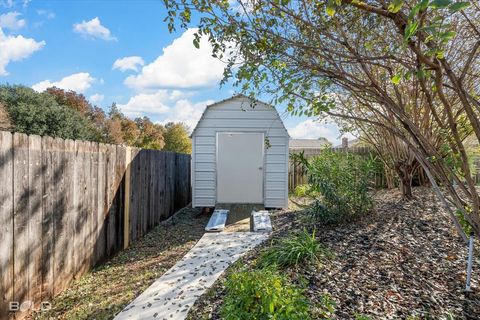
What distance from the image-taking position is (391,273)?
288cm

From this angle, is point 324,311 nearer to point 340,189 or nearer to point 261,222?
point 340,189

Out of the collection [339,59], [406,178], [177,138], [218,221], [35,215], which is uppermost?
[177,138]

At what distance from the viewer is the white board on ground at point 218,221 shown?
18.6ft

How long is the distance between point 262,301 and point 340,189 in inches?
121

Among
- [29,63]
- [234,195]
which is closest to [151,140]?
[29,63]

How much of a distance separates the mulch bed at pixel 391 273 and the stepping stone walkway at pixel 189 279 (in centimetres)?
18

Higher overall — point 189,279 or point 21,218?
point 21,218

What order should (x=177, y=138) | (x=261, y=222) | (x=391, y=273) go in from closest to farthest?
(x=391, y=273), (x=261, y=222), (x=177, y=138)

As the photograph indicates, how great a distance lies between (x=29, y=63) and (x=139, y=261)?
8516 millimetres

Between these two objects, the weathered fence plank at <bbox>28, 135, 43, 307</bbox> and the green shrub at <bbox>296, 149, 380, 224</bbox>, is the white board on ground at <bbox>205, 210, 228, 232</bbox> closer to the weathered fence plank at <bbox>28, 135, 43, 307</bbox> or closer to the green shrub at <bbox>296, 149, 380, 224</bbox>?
the green shrub at <bbox>296, 149, 380, 224</bbox>

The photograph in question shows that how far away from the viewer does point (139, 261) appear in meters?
4.40

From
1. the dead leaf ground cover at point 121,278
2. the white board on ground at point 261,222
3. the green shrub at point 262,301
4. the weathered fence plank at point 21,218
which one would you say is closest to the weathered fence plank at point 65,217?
the dead leaf ground cover at point 121,278

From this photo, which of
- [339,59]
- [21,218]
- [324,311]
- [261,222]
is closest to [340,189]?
[261,222]

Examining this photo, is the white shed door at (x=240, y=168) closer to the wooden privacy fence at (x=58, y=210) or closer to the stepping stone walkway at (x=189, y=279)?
the wooden privacy fence at (x=58, y=210)
